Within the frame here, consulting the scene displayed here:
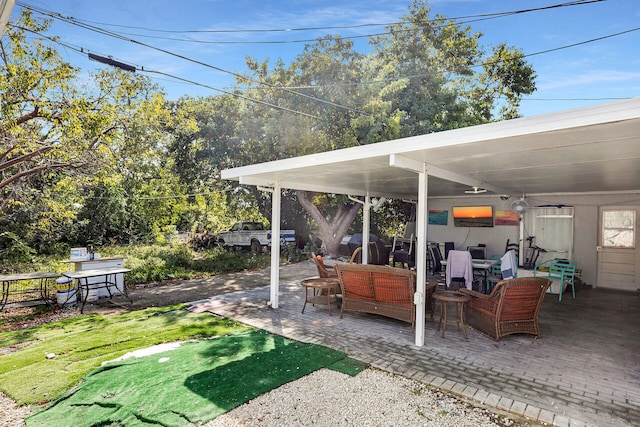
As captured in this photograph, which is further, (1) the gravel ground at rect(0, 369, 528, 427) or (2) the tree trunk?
(2) the tree trunk

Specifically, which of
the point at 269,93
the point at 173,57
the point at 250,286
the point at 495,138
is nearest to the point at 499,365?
the point at 495,138

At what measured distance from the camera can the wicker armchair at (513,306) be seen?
14.8 ft

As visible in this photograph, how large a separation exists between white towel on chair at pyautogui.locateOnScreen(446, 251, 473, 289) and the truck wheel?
9159 millimetres

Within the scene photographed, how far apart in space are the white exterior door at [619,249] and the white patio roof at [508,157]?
1279mm

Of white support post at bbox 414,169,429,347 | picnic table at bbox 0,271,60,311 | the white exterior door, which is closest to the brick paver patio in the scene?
white support post at bbox 414,169,429,347

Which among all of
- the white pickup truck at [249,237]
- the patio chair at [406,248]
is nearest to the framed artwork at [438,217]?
the patio chair at [406,248]

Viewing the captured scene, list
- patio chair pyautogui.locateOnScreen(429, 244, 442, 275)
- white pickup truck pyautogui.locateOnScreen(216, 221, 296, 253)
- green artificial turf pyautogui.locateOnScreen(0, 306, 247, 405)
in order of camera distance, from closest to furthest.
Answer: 1. green artificial turf pyautogui.locateOnScreen(0, 306, 247, 405)
2. patio chair pyautogui.locateOnScreen(429, 244, 442, 275)
3. white pickup truck pyautogui.locateOnScreen(216, 221, 296, 253)

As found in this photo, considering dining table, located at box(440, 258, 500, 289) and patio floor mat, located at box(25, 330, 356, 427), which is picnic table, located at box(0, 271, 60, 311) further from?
dining table, located at box(440, 258, 500, 289)

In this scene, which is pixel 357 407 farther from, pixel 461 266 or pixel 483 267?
pixel 483 267

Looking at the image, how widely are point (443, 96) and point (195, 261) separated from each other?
410 inches

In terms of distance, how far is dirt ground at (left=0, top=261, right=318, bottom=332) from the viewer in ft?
19.9

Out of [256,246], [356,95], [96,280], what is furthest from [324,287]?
[256,246]

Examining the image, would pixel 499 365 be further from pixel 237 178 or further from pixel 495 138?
pixel 237 178

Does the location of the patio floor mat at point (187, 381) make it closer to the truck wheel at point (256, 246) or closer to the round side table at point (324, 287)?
the round side table at point (324, 287)
